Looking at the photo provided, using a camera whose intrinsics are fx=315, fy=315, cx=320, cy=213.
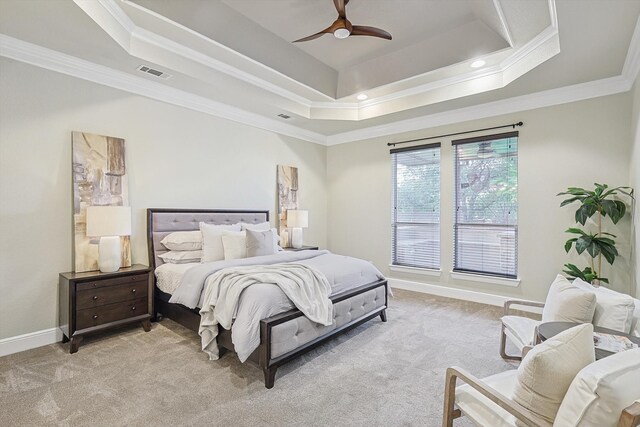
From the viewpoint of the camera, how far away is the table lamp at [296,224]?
215 inches

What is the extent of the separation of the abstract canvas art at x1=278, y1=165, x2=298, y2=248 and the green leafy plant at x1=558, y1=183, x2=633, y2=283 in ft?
13.3

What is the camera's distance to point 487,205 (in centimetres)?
470

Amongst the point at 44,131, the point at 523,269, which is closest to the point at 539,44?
the point at 523,269

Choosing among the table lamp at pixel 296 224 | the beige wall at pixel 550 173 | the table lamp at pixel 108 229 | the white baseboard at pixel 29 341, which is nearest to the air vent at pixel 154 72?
the table lamp at pixel 108 229

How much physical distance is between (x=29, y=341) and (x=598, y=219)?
629 cm

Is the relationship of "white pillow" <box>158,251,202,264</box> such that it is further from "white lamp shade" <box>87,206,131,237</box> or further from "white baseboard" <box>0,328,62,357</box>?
"white baseboard" <box>0,328,62,357</box>

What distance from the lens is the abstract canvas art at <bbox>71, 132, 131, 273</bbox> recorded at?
10.9 ft

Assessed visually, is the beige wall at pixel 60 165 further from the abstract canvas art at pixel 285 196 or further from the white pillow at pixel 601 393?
the white pillow at pixel 601 393

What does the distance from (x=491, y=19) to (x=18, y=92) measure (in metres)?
4.77

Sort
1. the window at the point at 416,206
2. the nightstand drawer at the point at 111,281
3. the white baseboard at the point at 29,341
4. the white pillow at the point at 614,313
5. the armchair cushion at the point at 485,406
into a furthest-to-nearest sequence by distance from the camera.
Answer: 1. the window at the point at 416,206
2. the nightstand drawer at the point at 111,281
3. the white baseboard at the point at 29,341
4. the white pillow at the point at 614,313
5. the armchair cushion at the point at 485,406

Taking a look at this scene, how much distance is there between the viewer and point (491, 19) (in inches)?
130

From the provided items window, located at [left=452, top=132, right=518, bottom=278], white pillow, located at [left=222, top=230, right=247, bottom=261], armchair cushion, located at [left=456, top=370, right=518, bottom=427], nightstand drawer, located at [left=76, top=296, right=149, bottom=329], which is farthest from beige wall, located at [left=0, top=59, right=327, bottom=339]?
armchair cushion, located at [left=456, top=370, right=518, bottom=427]

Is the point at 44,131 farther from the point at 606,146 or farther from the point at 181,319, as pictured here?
the point at 606,146

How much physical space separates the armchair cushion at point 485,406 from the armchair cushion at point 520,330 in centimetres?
82
